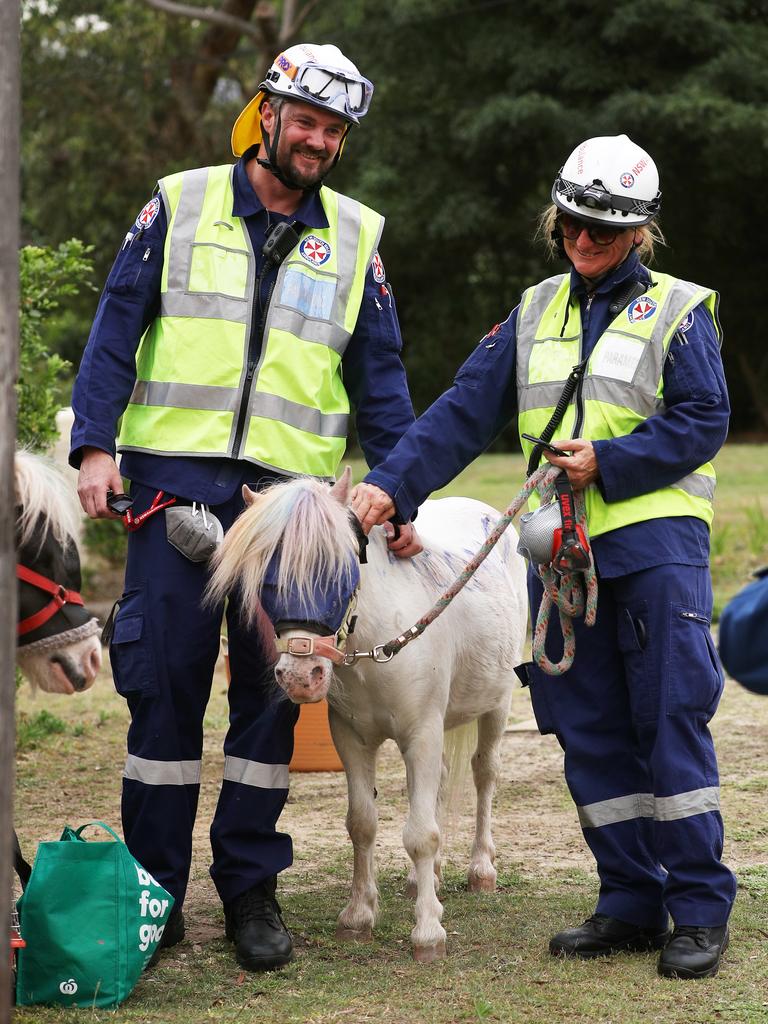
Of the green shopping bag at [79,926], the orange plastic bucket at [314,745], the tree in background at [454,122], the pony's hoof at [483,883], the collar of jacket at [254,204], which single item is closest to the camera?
the green shopping bag at [79,926]

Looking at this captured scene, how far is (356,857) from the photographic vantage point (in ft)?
13.5

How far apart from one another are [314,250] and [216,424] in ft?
2.00

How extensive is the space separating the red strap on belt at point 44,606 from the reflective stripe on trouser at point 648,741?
4.81ft

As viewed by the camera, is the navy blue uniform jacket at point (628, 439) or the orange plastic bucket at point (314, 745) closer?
the navy blue uniform jacket at point (628, 439)

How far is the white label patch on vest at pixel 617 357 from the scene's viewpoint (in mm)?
3666

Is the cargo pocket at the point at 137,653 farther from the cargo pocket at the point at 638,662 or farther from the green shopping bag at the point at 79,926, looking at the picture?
the cargo pocket at the point at 638,662

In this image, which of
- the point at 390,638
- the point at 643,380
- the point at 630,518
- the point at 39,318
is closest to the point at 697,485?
the point at 630,518

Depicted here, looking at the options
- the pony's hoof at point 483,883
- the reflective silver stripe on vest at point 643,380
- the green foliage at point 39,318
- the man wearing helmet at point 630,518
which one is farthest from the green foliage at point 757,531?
the reflective silver stripe on vest at point 643,380

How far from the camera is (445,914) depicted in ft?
14.1

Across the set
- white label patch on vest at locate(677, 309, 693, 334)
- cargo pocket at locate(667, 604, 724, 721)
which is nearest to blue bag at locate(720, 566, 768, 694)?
cargo pocket at locate(667, 604, 724, 721)

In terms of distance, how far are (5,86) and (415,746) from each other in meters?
2.16

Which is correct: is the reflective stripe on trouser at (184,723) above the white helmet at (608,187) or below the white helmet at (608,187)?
below

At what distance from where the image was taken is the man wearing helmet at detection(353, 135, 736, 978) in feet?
11.9

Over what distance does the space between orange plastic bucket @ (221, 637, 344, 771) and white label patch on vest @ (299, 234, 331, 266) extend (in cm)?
271
